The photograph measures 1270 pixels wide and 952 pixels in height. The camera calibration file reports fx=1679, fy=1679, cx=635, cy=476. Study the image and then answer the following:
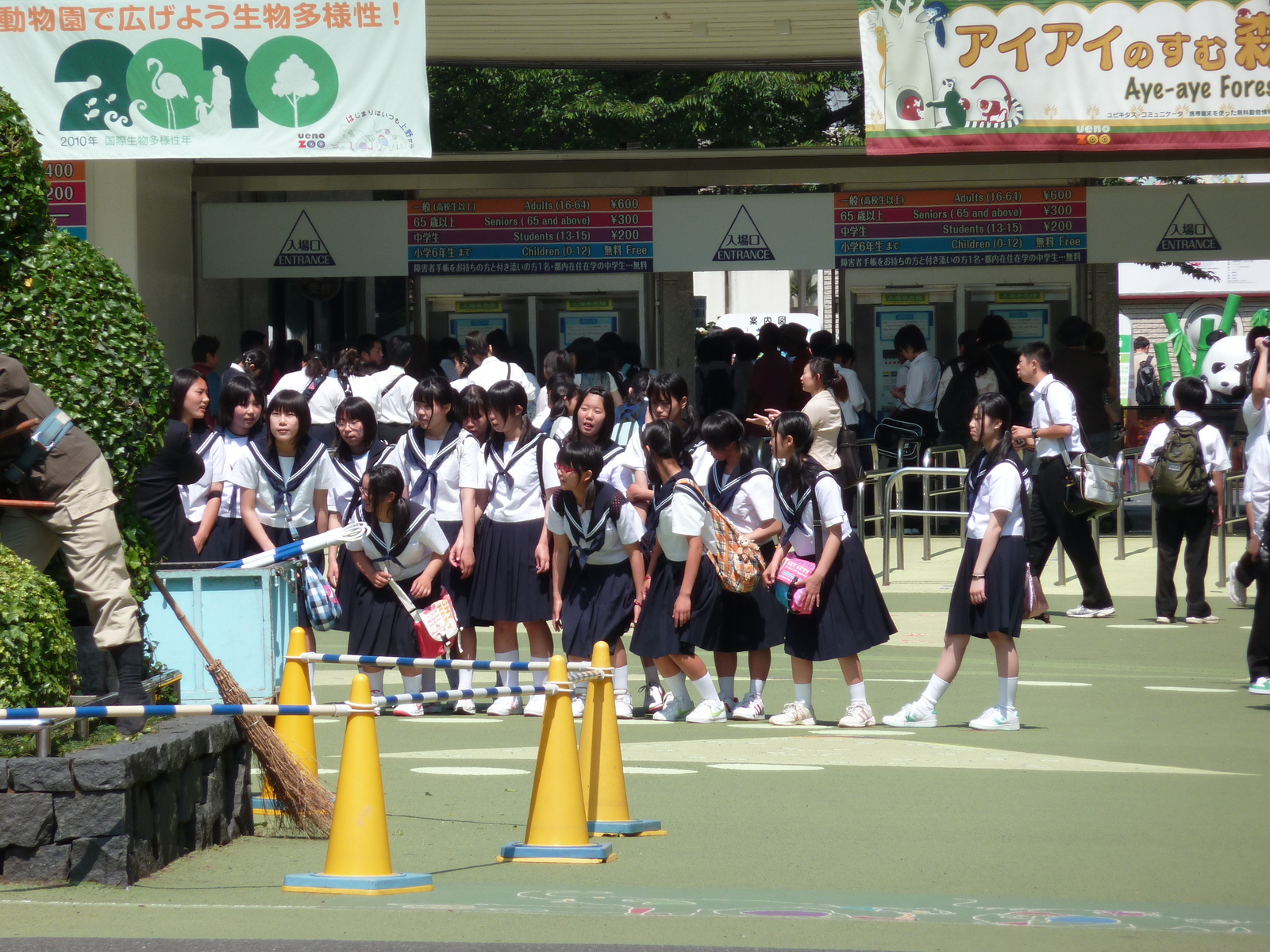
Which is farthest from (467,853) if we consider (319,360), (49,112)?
(49,112)

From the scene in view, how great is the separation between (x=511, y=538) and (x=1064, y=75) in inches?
255

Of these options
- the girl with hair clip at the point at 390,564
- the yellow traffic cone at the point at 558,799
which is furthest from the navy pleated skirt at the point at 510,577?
the yellow traffic cone at the point at 558,799

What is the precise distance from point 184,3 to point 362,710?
934 centimetres

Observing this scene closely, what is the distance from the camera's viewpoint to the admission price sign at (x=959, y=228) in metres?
16.6

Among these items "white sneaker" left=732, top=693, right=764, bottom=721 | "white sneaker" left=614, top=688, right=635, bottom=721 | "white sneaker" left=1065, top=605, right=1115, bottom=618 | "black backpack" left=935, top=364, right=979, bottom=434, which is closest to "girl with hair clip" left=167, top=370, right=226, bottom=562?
"white sneaker" left=614, top=688, right=635, bottom=721

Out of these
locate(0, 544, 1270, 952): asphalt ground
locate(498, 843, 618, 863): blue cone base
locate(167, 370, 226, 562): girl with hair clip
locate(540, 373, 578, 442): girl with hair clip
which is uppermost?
locate(540, 373, 578, 442): girl with hair clip

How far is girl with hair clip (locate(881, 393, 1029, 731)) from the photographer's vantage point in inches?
317

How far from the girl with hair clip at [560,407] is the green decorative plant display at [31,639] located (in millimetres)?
5012

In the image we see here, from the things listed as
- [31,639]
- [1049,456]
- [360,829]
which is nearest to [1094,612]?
[1049,456]

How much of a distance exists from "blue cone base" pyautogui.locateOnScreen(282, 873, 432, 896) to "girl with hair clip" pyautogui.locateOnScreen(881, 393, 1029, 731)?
3.70m

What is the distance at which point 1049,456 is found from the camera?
11438mm

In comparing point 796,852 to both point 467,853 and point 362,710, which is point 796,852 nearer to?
point 467,853

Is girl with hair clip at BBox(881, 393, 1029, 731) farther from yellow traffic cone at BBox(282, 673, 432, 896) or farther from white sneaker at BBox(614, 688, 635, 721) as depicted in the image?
yellow traffic cone at BBox(282, 673, 432, 896)

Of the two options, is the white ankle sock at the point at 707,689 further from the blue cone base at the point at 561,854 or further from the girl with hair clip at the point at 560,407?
the blue cone base at the point at 561,854
